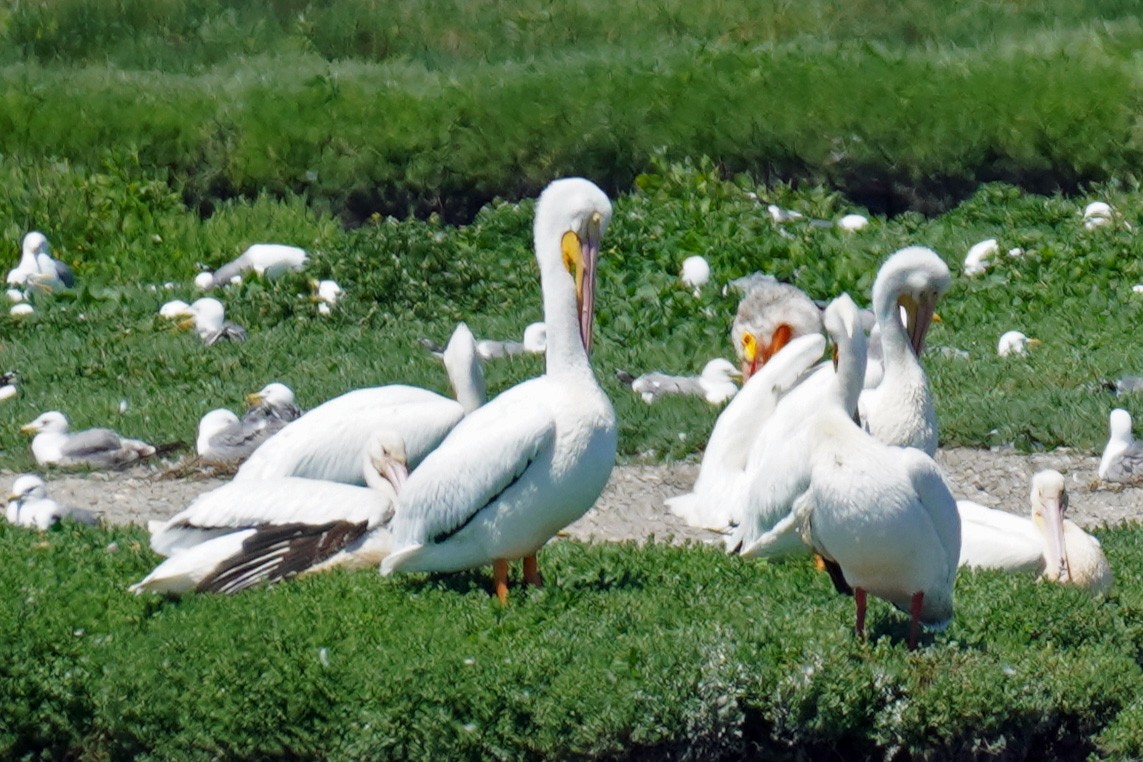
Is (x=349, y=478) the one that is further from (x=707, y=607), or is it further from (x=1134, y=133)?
(x=1134, y=133)

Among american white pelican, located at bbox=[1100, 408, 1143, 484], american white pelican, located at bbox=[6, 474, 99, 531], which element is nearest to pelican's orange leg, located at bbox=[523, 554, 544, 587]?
american white pelican, located at bbox=[6, 474, 99, 531]

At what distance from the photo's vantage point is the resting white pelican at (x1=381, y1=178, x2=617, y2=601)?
5684 millimetres

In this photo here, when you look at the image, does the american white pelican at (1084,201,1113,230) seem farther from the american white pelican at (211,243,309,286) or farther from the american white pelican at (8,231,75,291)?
the american white pelican at (8,231,75,291)

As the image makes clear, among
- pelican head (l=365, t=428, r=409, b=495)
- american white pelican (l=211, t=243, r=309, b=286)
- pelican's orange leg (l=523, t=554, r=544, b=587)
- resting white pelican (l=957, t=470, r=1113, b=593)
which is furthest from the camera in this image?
american white pelican (l=211, t=243, r=309, b=286)

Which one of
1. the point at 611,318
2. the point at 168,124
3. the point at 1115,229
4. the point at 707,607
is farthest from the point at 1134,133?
the point at 707,607

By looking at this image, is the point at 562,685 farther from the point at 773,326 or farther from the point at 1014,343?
the point at 1014,343

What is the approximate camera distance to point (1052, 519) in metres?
6.34

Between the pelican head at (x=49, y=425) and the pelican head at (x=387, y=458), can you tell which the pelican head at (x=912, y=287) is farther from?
the pelican head at (x=49, y=425)

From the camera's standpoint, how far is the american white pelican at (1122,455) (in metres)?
7.98

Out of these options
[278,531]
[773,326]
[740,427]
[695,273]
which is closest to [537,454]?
[278,531]

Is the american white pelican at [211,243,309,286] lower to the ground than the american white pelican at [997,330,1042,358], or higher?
lower

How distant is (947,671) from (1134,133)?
9.87 metres

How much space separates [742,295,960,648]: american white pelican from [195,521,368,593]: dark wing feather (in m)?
1.52

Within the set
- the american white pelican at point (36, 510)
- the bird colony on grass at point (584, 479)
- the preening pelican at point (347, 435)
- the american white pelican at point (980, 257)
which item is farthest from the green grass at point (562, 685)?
the american white pelican at point (980, 257)
